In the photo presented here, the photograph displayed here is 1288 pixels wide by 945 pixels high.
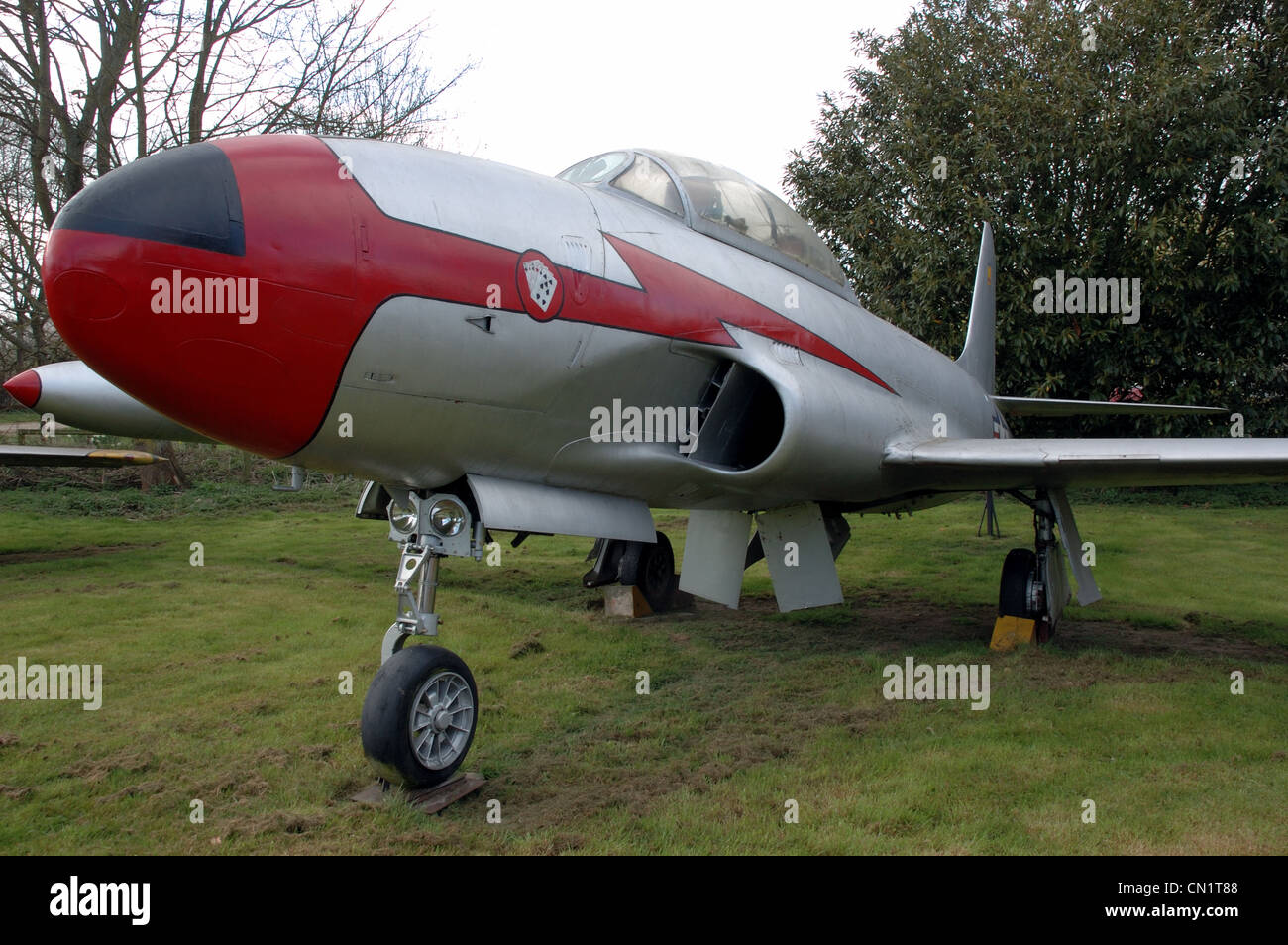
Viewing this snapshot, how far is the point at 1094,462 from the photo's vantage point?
5477 millimetres

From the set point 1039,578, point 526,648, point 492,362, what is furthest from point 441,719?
point 1039,578

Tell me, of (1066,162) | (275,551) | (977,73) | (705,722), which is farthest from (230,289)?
(977,73)

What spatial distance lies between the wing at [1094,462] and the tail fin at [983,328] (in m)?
3.34

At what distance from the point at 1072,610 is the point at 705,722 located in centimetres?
522

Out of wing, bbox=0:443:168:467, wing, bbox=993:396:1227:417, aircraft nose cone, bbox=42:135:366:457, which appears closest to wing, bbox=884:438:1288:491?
wing, bbox=993:396:1227:417

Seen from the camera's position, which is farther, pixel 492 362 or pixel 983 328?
pixel 983 328

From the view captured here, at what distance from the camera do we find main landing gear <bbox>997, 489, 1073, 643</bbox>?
6.66 m

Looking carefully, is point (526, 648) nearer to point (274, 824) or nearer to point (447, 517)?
point (447, 517)

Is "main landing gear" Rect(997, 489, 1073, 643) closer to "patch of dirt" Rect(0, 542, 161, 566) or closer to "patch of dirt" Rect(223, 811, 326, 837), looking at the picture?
"patch of dirt" Rect(223, 811, 326, 837)

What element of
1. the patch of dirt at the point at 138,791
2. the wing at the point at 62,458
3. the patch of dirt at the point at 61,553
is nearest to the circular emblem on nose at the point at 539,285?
the patch of dirt at the point at 138,791

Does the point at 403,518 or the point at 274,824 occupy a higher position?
the point at 403,518

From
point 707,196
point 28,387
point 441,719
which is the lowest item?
point 441,719

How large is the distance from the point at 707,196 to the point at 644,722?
3.02m

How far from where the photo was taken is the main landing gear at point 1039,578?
6.66 m
